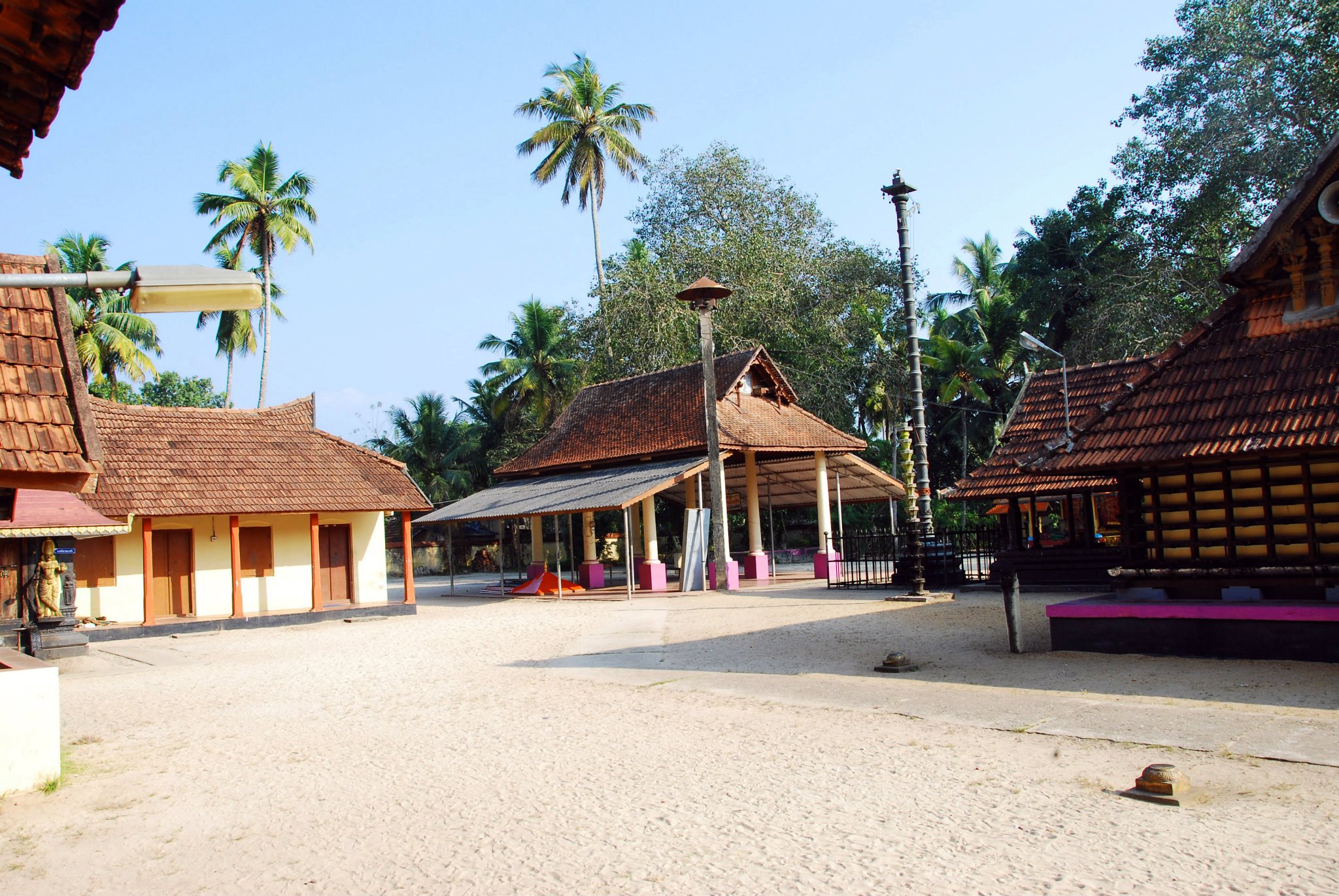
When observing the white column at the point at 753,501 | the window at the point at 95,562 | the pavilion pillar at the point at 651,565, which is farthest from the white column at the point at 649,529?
the window at the point at 95,562

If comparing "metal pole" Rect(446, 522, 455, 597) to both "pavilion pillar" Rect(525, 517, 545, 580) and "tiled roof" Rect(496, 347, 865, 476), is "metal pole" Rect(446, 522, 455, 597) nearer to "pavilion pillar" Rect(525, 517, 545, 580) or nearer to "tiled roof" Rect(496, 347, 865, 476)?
"pavilion pillar" Rect(525, 517, 545, 580)

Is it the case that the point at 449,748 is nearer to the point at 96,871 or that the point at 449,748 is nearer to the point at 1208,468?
the point at 96,871

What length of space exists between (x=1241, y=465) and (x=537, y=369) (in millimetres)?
32906

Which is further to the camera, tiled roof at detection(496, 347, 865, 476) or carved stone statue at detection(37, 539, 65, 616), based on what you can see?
tiled roof at detection(496, 347, 865, 476)

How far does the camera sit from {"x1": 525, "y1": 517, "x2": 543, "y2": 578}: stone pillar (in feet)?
88.6

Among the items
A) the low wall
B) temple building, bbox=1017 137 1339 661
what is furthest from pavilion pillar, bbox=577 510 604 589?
the low wall

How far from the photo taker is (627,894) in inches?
175

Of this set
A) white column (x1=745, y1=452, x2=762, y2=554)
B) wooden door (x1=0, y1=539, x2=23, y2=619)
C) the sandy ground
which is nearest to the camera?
the sandy ground

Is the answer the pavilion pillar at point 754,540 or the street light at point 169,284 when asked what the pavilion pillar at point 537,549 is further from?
the street light at point 169,284

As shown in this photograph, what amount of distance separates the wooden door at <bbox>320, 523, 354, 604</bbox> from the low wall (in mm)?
15263

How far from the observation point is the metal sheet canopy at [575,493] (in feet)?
70.1

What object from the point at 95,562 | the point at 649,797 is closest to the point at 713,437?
the point at 95,562

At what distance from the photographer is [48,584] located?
1441 cm

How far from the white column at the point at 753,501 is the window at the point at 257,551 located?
10.7 metres
